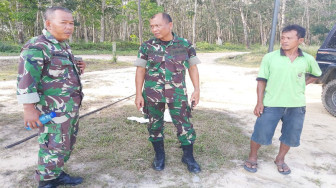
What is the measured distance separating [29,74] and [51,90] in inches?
8.7

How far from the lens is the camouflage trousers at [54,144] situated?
6.99 ft

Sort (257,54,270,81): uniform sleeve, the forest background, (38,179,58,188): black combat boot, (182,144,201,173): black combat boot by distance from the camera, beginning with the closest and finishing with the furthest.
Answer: (38,179,58,188): black combat boot < (257,54,270,81): uniform sleeve < (182,144,201,173): black combat boot < the forest background

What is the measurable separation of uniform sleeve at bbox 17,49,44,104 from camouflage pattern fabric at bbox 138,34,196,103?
3.09 ft

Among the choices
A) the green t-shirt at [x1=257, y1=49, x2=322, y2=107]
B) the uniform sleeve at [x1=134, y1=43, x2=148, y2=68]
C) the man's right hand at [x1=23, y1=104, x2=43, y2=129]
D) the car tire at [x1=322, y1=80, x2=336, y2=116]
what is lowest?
the car tire at [x1=322, y1=80, x2=336, y2=116]

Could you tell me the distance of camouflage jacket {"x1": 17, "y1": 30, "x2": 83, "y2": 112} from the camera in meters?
1.94

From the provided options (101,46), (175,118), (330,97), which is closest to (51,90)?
(175,118)

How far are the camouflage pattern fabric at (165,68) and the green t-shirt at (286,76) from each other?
79 cm

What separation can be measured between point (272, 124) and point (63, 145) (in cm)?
193

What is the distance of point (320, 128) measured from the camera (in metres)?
4.34

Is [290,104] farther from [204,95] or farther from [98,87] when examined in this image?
[98,87]

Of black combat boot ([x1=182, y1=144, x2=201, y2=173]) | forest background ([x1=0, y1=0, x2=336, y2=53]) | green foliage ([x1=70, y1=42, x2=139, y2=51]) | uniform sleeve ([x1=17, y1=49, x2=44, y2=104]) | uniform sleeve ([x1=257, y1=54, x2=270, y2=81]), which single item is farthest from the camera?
green foliage ([x1=70, y1=42, x2=139, y2=51])

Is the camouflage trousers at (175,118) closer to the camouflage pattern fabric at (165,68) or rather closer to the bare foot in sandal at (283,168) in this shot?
the camouflage pattern fabric at (165,68)

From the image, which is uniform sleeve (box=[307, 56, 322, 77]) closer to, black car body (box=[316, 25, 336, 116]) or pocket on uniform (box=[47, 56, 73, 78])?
pocket on uniform (box=[47, 56, 73, 78])

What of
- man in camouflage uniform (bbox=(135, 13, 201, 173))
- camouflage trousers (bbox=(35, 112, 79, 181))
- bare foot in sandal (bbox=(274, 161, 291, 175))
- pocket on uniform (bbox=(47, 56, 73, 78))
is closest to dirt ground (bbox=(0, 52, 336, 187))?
bare foot in sandal (bbox=(274, 161, 291, 175))
